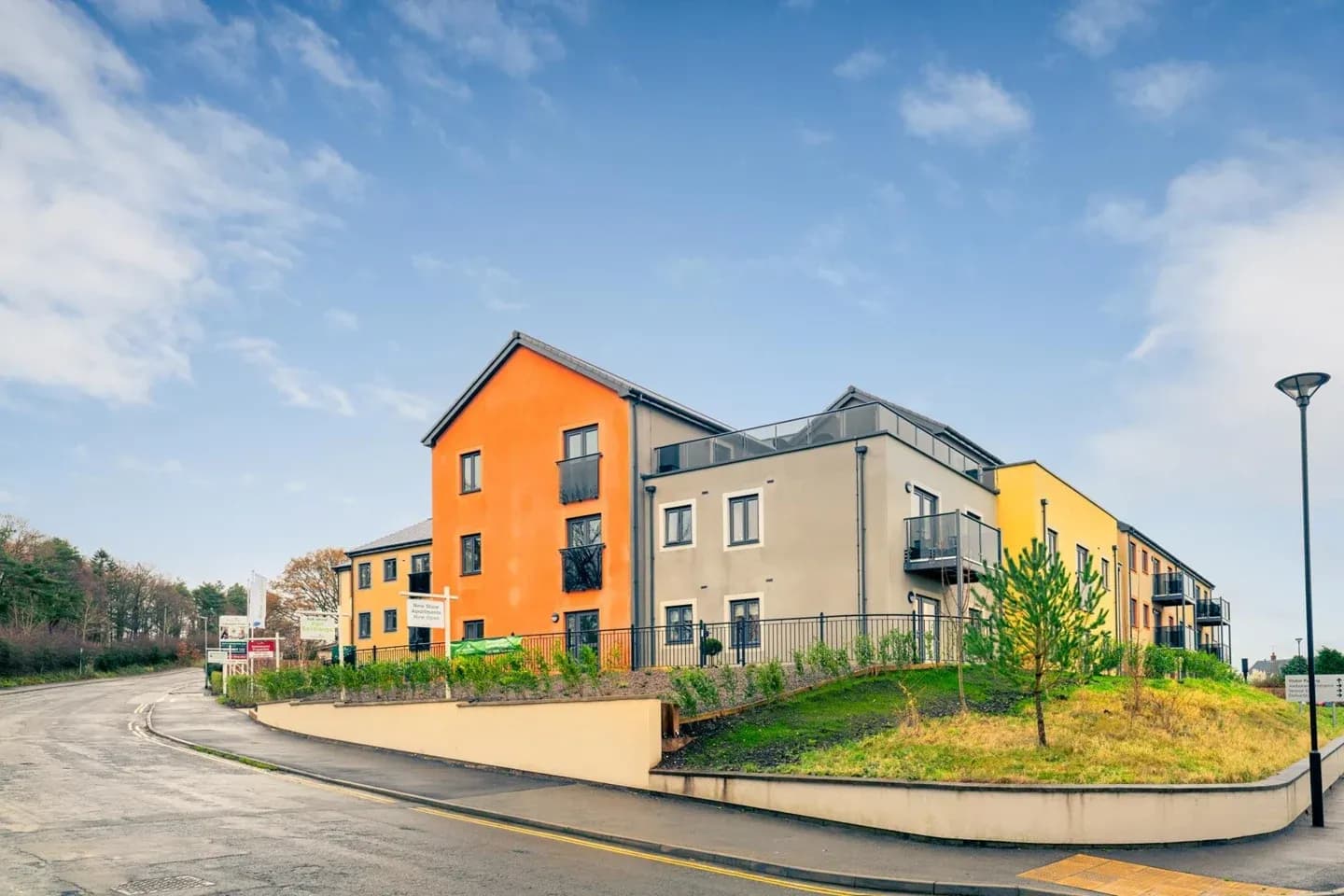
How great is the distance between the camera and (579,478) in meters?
33.0

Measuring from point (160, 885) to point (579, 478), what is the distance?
2252 centimetres

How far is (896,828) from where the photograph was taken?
46.2ft

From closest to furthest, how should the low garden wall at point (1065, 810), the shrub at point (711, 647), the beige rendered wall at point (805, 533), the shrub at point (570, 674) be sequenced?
the low garden wall at point (1065, 810) → the shrub at point (570, 674) → the shrub at point (711, 647) → the beige rendered wall at point (805, 533)

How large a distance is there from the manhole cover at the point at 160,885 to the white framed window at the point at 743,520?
63.5 ft

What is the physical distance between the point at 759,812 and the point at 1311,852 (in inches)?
277

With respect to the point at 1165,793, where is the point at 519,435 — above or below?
above

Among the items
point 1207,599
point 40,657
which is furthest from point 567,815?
point 40,657

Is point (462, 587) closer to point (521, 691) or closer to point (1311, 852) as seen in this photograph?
point (521, 691)

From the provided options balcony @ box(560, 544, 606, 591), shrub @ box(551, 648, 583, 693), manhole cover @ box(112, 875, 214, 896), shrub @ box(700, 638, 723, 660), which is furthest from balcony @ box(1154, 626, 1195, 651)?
manhole cover @ box(112, 875, 214, 896)

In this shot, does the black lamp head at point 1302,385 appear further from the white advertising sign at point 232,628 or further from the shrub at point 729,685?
the white advertising sign at point 232,628

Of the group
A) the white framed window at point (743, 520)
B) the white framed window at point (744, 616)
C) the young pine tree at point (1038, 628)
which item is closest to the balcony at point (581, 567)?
the white framed window at point (743, 520)

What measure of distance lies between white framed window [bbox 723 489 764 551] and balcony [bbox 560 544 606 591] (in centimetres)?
434

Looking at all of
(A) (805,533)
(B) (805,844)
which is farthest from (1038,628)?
(A) (805,533)

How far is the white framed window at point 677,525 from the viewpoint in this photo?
101ft
